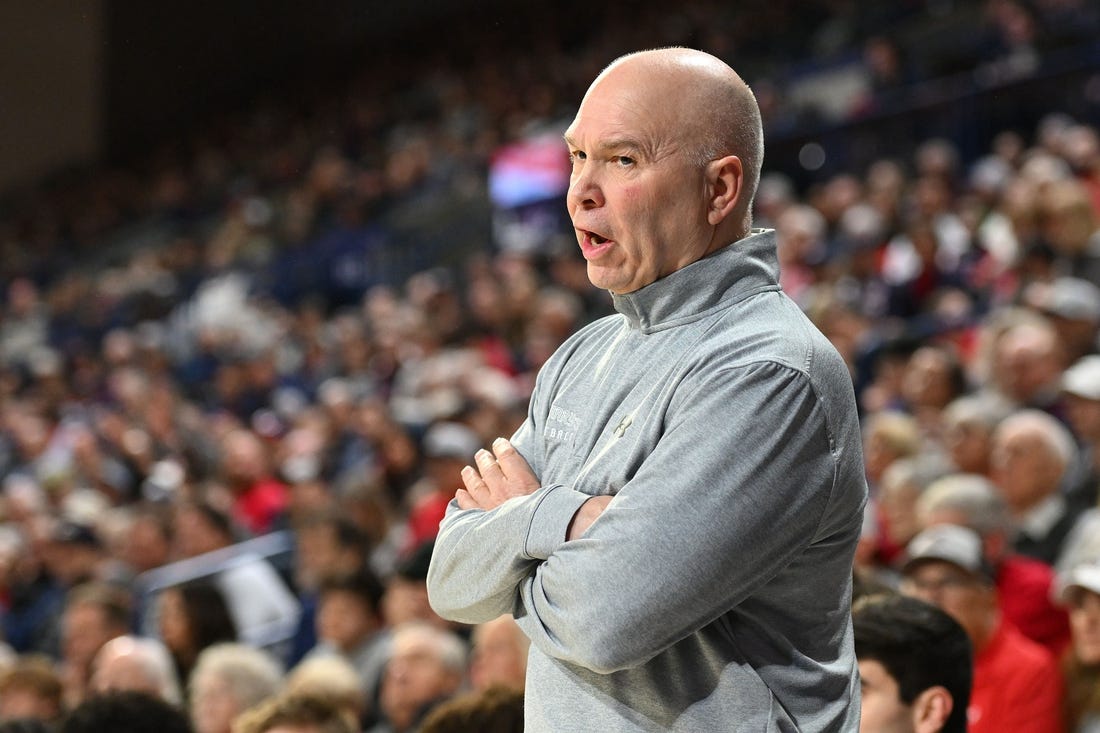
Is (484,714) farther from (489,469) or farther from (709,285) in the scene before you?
(709,285)

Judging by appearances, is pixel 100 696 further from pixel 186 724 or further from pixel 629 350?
pixel 629 350

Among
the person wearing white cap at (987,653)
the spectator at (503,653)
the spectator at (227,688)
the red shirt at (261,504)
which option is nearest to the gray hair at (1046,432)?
the person wearing white cap at (987,653)

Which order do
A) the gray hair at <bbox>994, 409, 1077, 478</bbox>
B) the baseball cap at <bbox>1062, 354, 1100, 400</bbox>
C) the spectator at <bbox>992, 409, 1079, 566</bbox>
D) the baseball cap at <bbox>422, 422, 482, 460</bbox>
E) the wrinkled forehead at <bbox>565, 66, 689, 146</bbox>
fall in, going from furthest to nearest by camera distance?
the baseball cap at <bbox>422, 422, 482, 460</bbox>, the baseball cap at <bbox>1062, 354, 1100, 400</bbox>, the gray hair at <bbox>994, 409, 1077, 478</bbox>, the spectator at <bbox>992, 409, 1079, 566</bbox>, the wrinkled forehead at <bbox>565, 66, 689, 146</bbox>

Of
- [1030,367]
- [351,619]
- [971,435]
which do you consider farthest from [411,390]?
[971,435]

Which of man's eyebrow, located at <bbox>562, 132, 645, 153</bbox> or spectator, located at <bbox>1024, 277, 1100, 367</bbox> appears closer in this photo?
man's eyebrow, located at <bbox>562, 132, 645, 153</bbox>

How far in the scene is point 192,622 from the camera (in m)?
4.49

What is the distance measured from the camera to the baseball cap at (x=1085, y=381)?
14.5ft

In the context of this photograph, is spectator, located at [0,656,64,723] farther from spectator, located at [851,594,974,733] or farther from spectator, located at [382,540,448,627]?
spectator, located at [851,594,974,733]

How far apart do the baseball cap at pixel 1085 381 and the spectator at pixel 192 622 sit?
2.76 meters

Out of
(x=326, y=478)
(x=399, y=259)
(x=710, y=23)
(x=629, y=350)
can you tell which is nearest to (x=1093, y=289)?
(x=326, y=478)

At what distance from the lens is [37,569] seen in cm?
661

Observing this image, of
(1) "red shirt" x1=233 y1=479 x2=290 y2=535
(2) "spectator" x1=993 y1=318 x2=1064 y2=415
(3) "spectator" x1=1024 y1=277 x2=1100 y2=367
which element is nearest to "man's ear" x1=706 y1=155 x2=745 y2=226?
(2) "spectator" x1=993 y1=318 x2=1064 y2=415

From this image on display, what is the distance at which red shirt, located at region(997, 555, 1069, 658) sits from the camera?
3346 millimetres

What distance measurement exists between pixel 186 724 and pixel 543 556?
162 cm
